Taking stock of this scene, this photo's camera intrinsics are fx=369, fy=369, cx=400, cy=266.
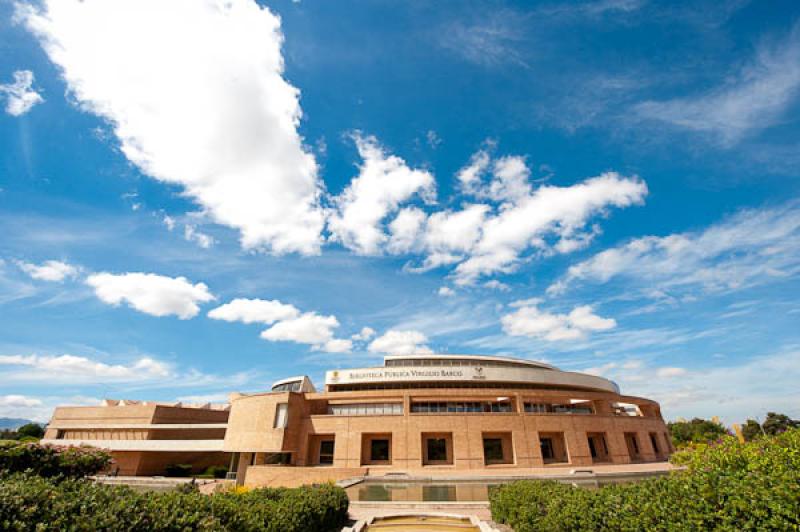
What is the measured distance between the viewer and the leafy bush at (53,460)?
11227 mm

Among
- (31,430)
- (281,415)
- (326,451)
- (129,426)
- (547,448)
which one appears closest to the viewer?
(281,415)

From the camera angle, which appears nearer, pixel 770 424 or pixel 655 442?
pixel 655 442

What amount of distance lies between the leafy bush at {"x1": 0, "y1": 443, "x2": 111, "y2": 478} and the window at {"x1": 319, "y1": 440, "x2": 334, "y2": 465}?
2639cm

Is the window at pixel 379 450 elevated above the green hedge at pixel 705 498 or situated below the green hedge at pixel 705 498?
above

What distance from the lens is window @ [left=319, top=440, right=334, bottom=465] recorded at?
38.2 metres

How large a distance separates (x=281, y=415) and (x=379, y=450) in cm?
1065

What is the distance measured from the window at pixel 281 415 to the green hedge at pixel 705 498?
95.9ft

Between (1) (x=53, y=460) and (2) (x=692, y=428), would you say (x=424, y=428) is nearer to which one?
(1) (x=53, y=460)

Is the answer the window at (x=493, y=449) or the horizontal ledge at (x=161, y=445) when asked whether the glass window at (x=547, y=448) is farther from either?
the horizontal ledge at (x=161, y=445)

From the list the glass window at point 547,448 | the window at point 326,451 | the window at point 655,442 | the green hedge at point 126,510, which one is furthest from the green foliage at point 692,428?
the green hedge at point 126,510

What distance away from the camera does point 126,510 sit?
5.78 metres

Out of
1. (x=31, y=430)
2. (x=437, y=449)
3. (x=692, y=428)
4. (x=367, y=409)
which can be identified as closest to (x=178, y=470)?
(x=367, y=409)

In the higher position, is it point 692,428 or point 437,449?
point 692,428

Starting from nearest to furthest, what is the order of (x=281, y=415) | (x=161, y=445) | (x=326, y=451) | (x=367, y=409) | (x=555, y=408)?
(x=281, y=415) < (x=367, y=409) < (x=326, y=451) < (x=555, y=408) < (x=161, y=445)
